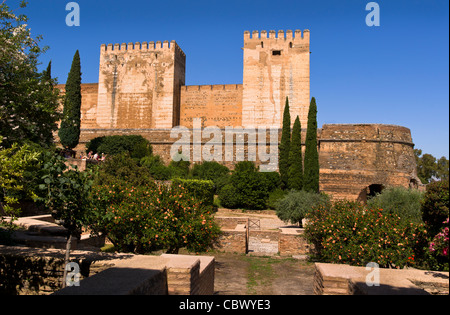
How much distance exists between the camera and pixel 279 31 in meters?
28.0

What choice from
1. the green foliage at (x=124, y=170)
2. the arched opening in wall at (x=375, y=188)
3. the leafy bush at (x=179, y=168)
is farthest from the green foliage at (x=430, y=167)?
the green foliage at (x=124, y=170)

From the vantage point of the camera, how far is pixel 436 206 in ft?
17.4

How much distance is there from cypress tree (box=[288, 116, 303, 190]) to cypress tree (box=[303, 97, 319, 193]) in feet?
1.67

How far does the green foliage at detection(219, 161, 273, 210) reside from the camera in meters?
20.6

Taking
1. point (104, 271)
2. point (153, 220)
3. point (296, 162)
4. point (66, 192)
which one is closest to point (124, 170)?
point (153, 220)

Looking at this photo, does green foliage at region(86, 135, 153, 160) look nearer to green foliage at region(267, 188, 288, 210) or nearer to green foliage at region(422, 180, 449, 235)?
green foliage at region(267, 188, 288, 210)

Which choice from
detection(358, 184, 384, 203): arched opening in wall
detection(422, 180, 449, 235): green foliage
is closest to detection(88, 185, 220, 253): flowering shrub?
detection(422, 180, 449, 235): green foliage

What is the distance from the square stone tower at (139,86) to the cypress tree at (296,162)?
34.9 ft

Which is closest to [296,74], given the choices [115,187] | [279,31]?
[279,31]

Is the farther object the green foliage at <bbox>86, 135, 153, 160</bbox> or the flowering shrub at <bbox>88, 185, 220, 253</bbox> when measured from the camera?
the green foliage at <bbox>86, 135, 153, 160</bbox>

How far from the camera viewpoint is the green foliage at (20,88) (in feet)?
28.6

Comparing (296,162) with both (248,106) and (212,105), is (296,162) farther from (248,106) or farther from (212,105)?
(212,105)

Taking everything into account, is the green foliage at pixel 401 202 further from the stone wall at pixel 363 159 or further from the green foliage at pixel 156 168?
the green foliage at pixel 156 168
